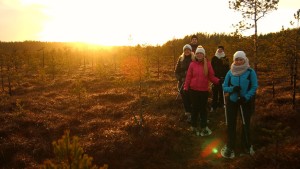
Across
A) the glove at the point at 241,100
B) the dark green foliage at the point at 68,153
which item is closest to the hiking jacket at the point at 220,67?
the glove at the point at 241,100

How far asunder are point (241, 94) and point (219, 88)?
4.59 m

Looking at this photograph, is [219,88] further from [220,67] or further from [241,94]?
[241,94]

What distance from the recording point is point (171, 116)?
12.8 m

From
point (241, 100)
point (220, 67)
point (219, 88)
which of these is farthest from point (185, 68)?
point (241, 100)

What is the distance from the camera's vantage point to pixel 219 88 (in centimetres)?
1209

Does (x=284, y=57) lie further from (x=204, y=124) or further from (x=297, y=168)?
(x=297, y=168)

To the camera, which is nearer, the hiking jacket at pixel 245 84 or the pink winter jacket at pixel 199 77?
the hiking jacket at pixel 245 84

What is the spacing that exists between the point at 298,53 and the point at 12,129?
13404 millimetres

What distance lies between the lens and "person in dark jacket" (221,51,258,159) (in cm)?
737

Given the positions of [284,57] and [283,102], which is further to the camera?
[284,57]

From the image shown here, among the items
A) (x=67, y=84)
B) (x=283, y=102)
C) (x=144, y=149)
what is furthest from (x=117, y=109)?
(x=67, y=84)

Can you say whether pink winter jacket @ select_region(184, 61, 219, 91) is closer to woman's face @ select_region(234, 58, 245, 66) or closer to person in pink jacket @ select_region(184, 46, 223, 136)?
person in pink jacket @ select_region(184, 46, 223, 136)

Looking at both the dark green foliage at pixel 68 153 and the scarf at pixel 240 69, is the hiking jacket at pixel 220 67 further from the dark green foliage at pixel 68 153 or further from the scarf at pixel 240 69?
the dark green foliage at pixel 68 153

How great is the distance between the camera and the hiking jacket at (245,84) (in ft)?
24.2
